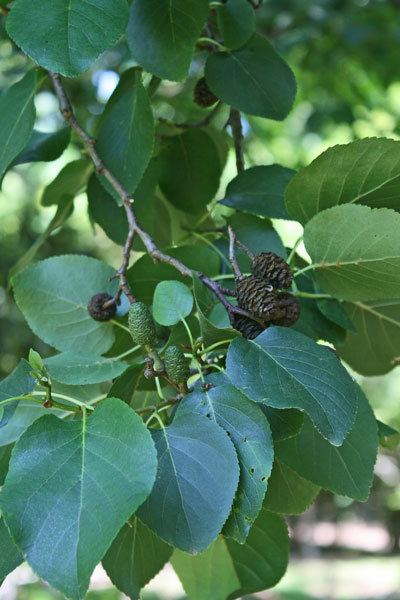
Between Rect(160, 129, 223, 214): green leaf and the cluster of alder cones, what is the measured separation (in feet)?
1.28

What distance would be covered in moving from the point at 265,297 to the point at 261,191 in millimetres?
347

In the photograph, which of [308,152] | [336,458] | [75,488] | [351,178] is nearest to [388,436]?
[336,458]

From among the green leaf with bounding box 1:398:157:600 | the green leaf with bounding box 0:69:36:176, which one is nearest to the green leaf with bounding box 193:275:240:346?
the green leaf with bounding box 1:398:157:600

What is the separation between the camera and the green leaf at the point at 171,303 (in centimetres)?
76

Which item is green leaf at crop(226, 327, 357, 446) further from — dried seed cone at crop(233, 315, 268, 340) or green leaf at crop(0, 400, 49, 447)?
green leaf at crop(0, 400, 49, 447)

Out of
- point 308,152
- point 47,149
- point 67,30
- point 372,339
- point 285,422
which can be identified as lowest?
point 308,152

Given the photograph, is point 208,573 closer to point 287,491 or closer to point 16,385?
point 287,491

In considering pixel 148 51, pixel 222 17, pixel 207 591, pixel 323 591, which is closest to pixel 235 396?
pixel 207 591

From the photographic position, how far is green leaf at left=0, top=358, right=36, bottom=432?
688 millimetres

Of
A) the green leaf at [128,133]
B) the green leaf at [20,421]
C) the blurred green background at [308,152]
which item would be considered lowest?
the blurred green background at [308,152]

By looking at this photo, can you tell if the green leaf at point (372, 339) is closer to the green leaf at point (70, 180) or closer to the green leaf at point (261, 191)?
the green leaf at point (261, 191)

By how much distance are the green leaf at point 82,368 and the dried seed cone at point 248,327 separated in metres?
0.14

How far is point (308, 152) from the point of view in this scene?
424 centimetres

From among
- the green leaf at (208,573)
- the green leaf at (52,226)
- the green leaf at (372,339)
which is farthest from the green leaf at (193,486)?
the green leaf at (52,226)
